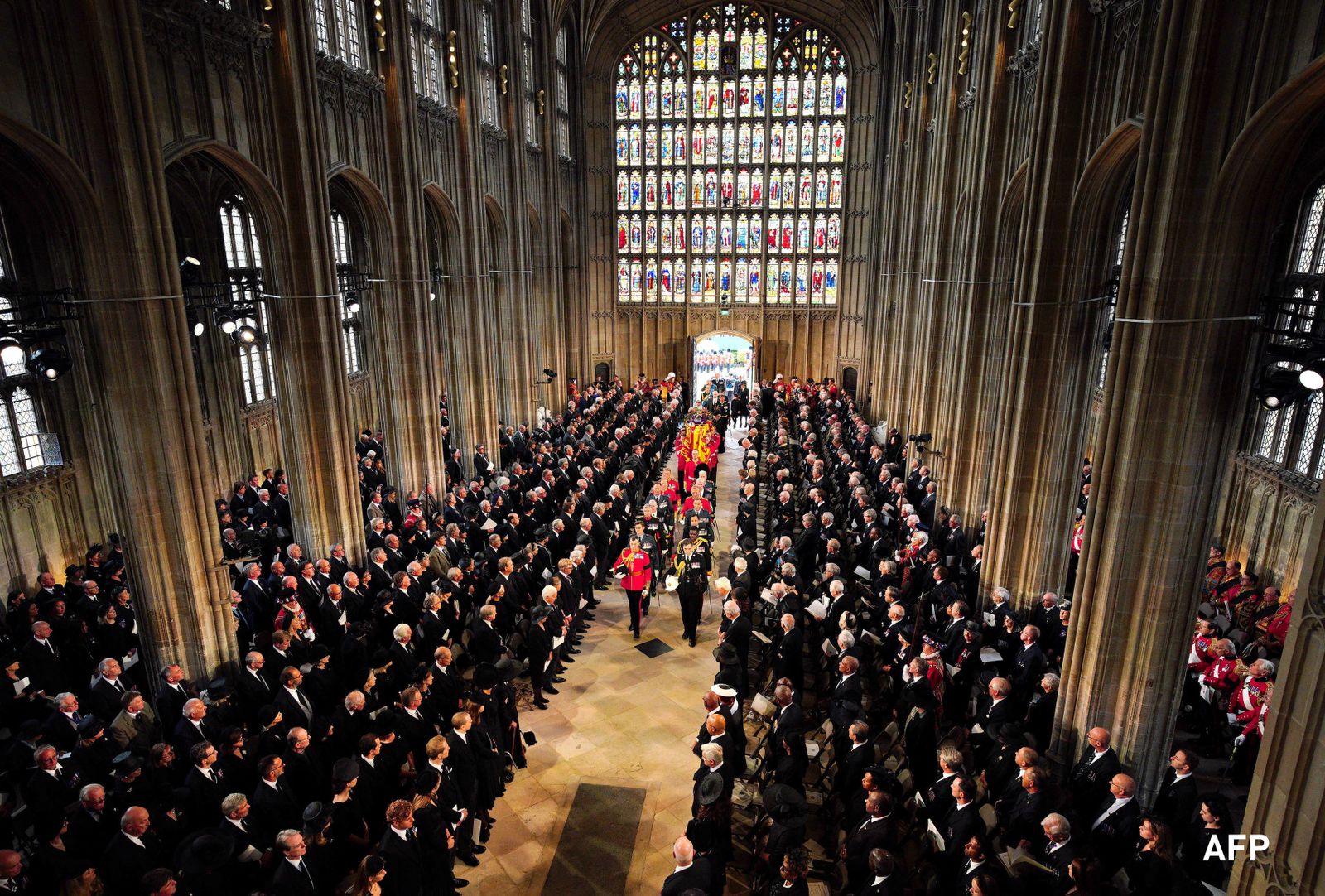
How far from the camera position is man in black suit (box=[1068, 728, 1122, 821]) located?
24.3ft

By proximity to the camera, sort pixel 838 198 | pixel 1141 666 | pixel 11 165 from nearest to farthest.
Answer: pixel 1141 666 < pixel 11 165 < pixel 838 198

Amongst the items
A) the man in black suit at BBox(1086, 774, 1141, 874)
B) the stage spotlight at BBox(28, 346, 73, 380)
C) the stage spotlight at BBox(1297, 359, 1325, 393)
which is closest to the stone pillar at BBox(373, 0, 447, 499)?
the stage spotlight at BBox(28, 346, 73, 380)

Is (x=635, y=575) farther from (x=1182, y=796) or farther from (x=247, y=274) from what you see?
(x=247, y=274)

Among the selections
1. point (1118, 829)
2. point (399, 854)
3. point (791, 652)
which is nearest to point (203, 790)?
point (399, 854)

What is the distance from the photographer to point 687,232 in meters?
34.7

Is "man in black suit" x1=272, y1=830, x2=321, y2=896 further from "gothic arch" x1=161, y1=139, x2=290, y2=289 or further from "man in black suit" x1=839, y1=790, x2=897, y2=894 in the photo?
"gothic arch" x1=161, y1=139, x2=290, y2=289

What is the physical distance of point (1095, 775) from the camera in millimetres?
7555

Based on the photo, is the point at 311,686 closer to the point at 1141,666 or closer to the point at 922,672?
the point at 922,672

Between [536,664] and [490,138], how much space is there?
723 inches

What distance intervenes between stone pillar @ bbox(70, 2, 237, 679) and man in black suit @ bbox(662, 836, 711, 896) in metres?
7.86

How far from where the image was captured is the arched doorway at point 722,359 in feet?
117

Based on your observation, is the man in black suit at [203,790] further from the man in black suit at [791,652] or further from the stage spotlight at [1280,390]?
the stage spotlight at [1280,390]

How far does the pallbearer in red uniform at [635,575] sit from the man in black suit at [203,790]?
273 inches

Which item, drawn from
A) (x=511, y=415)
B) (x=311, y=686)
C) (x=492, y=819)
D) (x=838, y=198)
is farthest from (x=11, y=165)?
(x=838, y=198)
